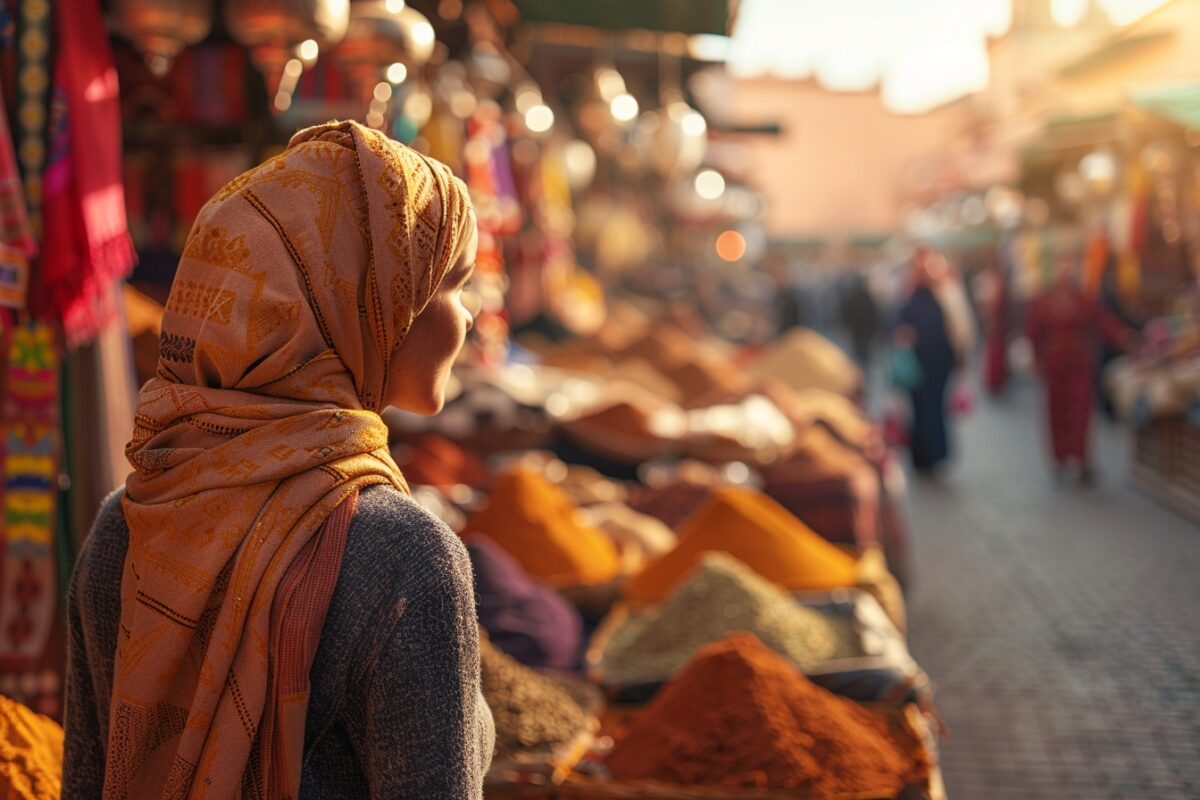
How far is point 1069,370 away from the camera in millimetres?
7207

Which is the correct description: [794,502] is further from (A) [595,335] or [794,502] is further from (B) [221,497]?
(A) [595,335]

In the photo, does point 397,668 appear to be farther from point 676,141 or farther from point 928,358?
point 928,358

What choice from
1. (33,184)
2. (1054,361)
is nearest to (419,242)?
(33,184)

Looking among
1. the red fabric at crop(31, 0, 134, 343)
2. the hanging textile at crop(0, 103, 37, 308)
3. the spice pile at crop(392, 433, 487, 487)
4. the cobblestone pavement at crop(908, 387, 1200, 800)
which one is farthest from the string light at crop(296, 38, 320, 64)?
the cobblestone pavement at crop(908, 387, 1200, 800)

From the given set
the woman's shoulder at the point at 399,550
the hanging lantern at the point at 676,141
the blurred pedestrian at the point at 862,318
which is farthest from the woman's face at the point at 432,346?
the blurred pedestrian at the point at 862,318

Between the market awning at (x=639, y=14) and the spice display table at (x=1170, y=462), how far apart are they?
3.42 meters

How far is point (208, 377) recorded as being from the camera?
3.63 feet

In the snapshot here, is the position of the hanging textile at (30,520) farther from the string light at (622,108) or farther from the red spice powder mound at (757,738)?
the string light at (622,108)

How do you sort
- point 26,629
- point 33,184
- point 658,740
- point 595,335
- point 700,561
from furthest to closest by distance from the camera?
1. point 595,335
2. point 700,561
3. point 26,629
4. point 33,184
5. point 658,740

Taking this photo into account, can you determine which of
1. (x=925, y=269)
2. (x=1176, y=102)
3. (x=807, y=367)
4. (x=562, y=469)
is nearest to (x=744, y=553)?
(x=562, y=469)

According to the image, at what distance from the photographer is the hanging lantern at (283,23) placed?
2264mm

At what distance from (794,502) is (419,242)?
9.18 ft

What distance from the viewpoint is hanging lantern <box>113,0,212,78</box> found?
2.22m

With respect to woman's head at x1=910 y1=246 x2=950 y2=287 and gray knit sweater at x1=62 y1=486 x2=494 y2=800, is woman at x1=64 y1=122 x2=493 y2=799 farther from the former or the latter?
woman's head at x1=910 y1=246 x2=950 y2=287
